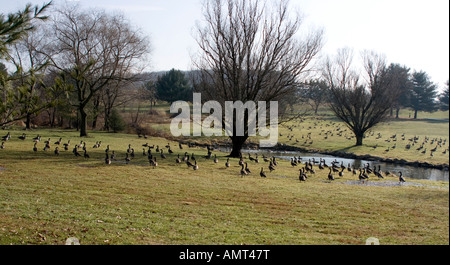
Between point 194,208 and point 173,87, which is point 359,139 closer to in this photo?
point 194,208

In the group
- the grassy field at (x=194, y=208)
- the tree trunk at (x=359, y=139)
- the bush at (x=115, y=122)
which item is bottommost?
the grassy field at (x=194, y=208)

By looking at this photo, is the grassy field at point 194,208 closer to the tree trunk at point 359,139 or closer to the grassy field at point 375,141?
the grassy field at point 375,141

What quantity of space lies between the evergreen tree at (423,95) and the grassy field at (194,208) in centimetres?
7877

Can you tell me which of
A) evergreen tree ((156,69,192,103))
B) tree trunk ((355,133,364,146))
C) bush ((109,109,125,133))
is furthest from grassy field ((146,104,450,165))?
evergreen tree ((156,69,192,103))

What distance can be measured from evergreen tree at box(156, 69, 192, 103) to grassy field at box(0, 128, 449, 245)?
6227 cm

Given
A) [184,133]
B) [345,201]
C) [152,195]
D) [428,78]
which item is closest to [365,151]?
[184,133]

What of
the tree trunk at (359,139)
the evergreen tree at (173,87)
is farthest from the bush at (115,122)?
the evergreen tree at (173,87)

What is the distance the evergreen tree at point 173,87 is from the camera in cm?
8269

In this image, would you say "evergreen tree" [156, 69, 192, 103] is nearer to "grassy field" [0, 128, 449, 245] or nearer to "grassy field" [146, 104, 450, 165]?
"grassy field" [146, 104, 450, 165]

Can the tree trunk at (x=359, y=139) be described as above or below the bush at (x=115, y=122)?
below

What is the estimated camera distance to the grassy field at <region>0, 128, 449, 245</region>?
30.2ft

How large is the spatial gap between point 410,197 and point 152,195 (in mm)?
12411

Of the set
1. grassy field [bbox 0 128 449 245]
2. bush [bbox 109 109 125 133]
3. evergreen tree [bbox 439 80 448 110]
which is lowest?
grassy field [bbox 0 128 449 245]

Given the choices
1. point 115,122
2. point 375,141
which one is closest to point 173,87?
point 115,122
